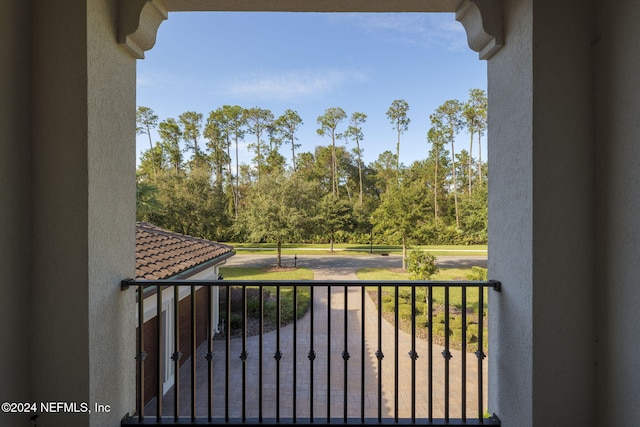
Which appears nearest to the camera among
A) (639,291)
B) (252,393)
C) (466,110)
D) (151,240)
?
(639,291)

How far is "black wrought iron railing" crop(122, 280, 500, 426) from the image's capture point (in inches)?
62.9

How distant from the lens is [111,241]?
1499 mm

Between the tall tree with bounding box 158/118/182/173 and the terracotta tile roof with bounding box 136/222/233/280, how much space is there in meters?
8.19

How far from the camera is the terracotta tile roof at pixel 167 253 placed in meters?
3.17

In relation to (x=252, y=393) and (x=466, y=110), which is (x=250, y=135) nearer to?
(x=466, y=110)

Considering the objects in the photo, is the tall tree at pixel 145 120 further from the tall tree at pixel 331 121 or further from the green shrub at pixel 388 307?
the green shrub at pixel 388 307

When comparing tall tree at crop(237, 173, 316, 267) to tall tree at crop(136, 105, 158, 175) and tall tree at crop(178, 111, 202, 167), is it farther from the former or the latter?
tall tree at crop(136, 105, 158, 175)

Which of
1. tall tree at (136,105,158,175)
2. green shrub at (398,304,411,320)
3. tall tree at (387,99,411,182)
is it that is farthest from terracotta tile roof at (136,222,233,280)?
tall tree at (136,105,158,175)

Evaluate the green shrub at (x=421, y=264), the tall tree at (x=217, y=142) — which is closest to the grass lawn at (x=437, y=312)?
the green shrub at (x=421, y=264)

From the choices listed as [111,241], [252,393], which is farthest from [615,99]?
[252,393]

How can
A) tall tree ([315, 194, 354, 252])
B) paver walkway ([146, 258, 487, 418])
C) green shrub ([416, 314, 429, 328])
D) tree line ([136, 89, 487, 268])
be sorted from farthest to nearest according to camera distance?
tall tree ([315, 194, 354, 252]) → tree line ([136, 89, 487, 268]) → green shrub ([416, 314, 429, 328]) → paver walkway ([146, 258, 487, 418])

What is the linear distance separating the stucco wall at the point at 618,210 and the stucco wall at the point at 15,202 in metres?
2.48

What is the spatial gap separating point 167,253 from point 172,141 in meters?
9.83

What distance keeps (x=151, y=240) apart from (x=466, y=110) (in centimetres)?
899
